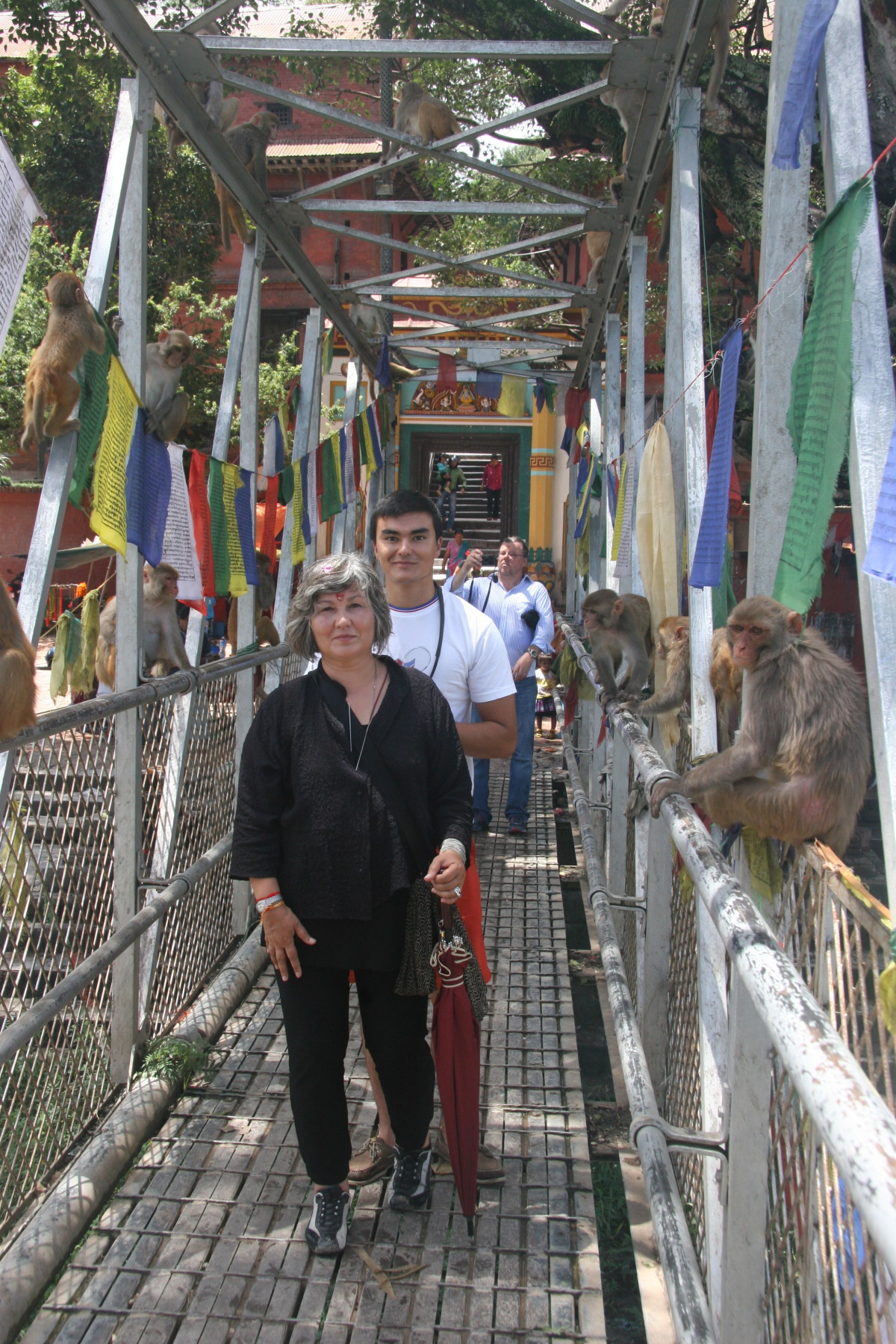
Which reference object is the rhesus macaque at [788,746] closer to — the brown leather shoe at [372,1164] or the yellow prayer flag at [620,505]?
the brown leather shoe at [372,1164]

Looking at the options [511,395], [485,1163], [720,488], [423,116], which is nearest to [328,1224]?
[485,1163]

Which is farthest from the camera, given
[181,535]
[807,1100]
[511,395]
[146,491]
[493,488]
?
[493,488]

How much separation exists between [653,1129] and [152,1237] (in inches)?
60.9

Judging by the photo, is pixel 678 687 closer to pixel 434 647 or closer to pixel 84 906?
pixel 434 647

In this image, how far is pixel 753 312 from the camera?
255cm

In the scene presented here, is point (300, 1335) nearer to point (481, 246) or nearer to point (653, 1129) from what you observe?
point (653, 1129)

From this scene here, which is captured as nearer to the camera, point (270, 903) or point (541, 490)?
point (270, 903)

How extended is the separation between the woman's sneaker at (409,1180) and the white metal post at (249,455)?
2.46 metres

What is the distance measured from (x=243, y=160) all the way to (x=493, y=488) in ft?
56.1

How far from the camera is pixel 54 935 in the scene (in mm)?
3436

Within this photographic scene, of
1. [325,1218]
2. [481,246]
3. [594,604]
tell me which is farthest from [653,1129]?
[481,246]

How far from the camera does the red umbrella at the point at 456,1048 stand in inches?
101

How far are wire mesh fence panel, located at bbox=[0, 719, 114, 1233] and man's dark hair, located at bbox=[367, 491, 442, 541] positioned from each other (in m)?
1.26

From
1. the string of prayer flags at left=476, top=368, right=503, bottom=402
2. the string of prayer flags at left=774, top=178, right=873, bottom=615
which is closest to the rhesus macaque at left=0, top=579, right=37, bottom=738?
the string of prayer flags at left=774, top=178, right=873, bottom=615
